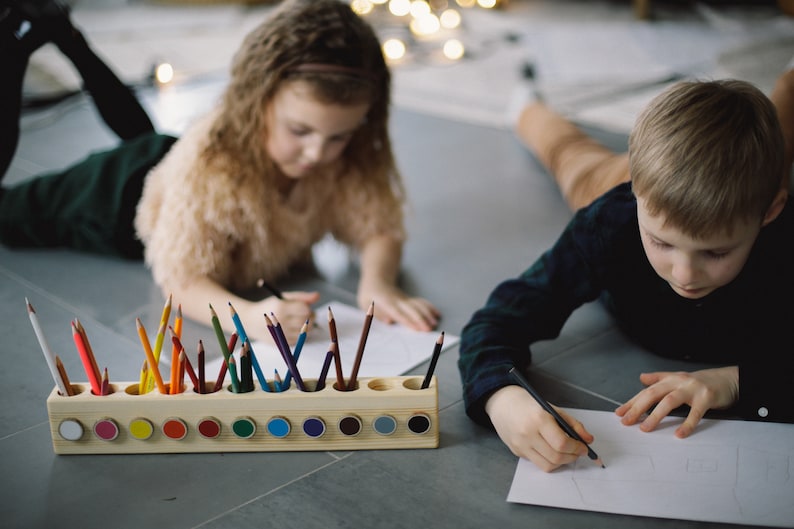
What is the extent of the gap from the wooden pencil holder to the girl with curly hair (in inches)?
10.9

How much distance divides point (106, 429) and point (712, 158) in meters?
0.75

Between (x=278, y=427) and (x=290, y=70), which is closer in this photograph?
(x=278, y=427)

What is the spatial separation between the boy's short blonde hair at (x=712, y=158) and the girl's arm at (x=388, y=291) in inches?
19.4

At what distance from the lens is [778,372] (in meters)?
1.07

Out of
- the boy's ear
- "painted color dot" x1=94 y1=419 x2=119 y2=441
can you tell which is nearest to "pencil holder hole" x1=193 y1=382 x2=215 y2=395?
"painted color dot" x1=94 y1=419 x2=119 y2=441

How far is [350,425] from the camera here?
3.36ft

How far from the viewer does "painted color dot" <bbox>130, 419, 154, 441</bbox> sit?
1.02 meters

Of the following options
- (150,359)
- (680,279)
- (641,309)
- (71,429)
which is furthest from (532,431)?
(71,429)

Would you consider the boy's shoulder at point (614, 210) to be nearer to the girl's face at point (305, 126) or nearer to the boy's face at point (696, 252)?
the boy's face at point (696, 252)

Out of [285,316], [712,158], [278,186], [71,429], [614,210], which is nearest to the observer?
[712,158]

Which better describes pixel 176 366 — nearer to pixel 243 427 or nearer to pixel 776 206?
pixel 243 427

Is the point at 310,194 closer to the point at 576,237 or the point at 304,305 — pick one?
the point at 304,305

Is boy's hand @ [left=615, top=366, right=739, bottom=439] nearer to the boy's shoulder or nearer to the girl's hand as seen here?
the boy's shoulder

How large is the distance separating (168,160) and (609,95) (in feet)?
5.21
